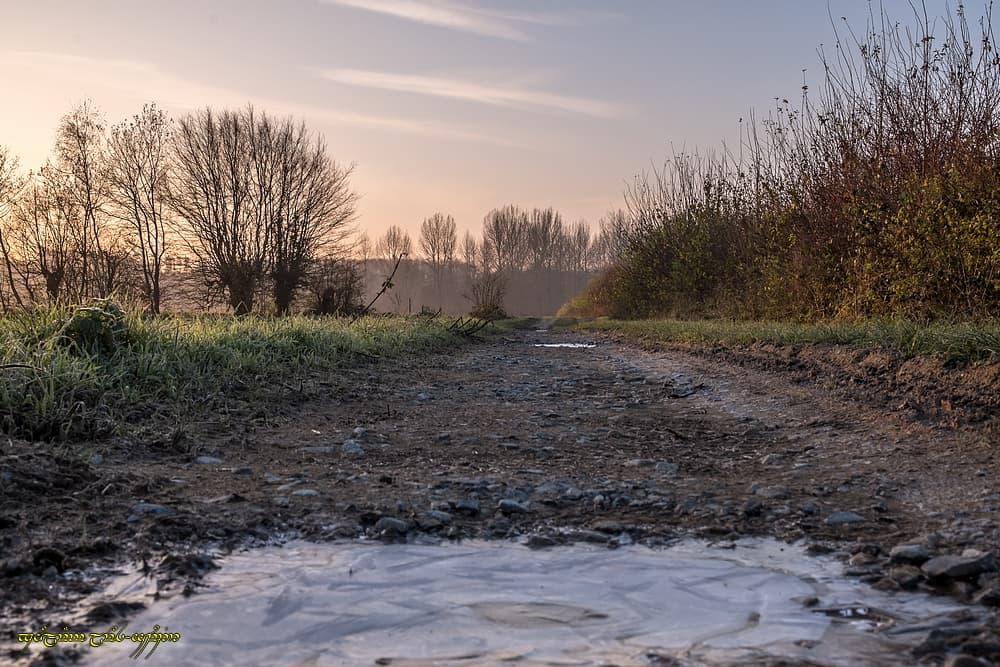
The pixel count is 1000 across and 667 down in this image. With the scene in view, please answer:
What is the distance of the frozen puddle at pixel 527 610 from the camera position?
1651mm

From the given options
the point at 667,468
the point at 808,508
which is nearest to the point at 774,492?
the point at 808,508

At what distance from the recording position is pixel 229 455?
155 inches

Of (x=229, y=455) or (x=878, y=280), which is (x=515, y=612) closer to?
(x=229, y=455)

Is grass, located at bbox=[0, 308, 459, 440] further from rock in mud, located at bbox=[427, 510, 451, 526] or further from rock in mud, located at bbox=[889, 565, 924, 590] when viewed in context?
rock in mud, located at bbox=[889, 565, 924, 590]

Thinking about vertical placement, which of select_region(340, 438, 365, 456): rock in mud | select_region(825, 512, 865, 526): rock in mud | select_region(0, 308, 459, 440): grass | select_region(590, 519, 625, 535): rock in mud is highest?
select_region(0, 308, 459, 440): grass

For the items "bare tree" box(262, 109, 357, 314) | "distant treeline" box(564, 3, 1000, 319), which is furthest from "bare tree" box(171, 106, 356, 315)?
"distant treeline" box(564, 3, 1000, 319)

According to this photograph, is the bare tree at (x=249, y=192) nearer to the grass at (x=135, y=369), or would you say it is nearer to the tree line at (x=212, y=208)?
the tree line at (x=212, y=208)

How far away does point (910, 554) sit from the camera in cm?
221

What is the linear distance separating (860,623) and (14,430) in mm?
Result: 3862

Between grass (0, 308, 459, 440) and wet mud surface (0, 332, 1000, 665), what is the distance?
0.30 m

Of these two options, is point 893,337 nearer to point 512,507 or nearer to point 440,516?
point 512,507

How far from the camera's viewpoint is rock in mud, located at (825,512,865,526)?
2.67 metres

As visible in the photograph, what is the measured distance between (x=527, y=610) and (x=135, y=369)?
172 inches

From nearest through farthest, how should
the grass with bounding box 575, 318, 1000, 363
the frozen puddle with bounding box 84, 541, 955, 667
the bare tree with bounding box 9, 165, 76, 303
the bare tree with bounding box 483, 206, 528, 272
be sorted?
the frozen puddle with bounding box 84, 541, 955, 667, the grass with bounding box 575, 318, 1000, 363, the bare tree with bounding box 9, 165, 76, 303, the bare tree with bounding box 483, 206, 528, 272
